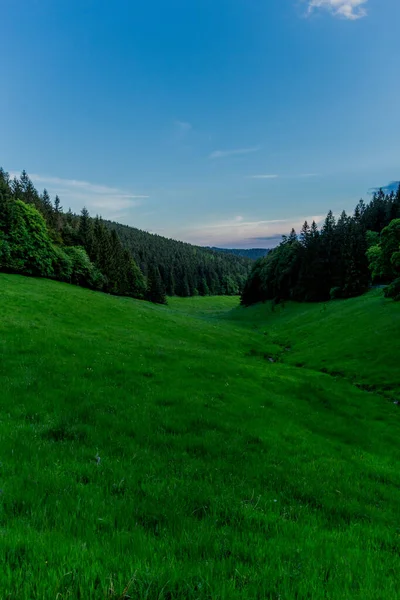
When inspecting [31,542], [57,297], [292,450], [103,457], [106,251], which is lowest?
[292,450]

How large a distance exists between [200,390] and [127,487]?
935cm

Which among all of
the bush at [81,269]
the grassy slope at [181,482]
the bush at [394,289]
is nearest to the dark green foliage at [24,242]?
the bush at [81,269]

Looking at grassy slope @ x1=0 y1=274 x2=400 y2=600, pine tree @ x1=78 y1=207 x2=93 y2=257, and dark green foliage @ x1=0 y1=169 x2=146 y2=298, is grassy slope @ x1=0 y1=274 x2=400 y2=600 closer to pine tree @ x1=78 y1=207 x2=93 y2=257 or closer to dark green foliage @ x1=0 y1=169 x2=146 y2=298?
dark green foliage @ x1=0 y1=169 x2=146 y2=298

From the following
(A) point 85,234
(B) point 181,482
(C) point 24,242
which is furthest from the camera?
(A) point 85,234

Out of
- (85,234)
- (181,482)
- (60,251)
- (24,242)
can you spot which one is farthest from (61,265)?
(181,482)

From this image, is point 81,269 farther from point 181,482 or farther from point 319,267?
point 181,482

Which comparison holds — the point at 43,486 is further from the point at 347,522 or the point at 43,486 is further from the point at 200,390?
the point at 200,390

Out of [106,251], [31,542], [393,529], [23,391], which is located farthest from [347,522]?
[106,251]

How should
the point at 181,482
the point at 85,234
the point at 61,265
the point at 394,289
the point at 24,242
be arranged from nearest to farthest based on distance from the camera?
the point at 181,482 < the point at 394,289 < the point at 24,242 < the point at 61,265 < the point at 85,234

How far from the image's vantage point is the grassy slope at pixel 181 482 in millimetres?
3955

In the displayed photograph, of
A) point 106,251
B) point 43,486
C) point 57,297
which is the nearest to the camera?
point 43,486

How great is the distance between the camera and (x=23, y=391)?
11.8 metres

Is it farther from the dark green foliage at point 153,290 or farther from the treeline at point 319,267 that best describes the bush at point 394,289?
the dark green foliage at point 153,290

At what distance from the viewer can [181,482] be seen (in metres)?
7.05
